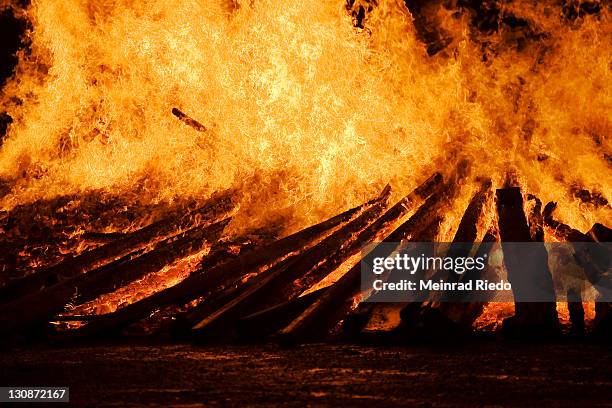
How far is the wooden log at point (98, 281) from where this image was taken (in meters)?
5.38

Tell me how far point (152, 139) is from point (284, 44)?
210 cm

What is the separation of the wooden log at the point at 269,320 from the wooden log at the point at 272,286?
0.41 ft

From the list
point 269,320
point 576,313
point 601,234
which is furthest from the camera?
point 601,234

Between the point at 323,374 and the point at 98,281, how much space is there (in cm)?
260

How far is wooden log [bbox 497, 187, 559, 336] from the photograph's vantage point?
5.02 metres

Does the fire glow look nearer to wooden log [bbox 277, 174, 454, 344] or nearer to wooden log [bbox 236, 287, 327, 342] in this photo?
wooden log [bbox 277, 174, 454, 344]

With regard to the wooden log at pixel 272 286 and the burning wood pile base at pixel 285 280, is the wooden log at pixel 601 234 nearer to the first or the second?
the burning wood pile base at pixel 285 280

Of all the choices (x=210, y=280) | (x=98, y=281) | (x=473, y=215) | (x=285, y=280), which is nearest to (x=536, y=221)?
(x=473, y=215)

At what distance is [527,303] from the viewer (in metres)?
5.14

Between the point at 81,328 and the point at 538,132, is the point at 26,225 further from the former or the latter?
the point at 538,132

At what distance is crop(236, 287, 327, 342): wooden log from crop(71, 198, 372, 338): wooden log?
31.8 inches

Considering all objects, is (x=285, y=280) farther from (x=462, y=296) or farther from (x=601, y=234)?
(x=601, y=234)

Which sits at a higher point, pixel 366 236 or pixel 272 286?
pixel 366 236

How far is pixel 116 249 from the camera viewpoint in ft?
22.0
